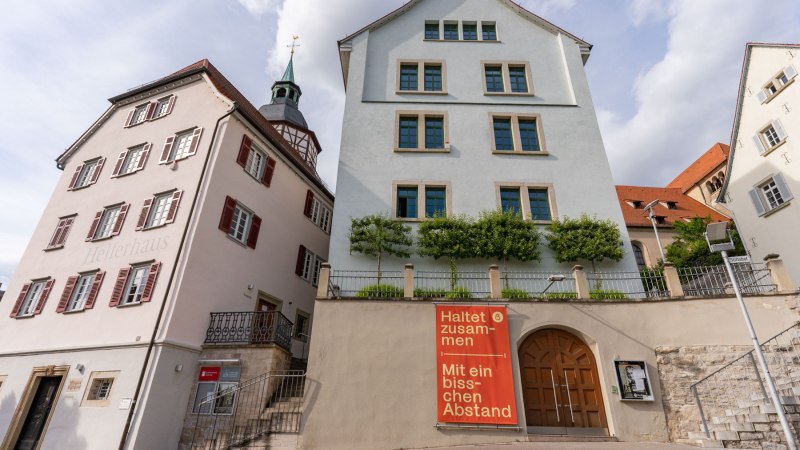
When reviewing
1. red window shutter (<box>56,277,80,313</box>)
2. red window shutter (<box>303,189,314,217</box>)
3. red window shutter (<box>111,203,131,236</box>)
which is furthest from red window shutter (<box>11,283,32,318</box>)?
red window shutter (<box>303,189,314,217</box>)

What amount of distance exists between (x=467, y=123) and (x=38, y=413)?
19.2 metres

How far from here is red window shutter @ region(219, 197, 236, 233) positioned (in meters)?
15.8

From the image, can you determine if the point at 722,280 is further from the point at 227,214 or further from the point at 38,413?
the point at 38,413

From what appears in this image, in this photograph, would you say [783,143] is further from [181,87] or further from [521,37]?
[181,87]

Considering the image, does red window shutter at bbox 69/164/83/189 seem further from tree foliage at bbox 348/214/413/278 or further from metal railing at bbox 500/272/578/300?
metal railing at bbox 500/272/578/300

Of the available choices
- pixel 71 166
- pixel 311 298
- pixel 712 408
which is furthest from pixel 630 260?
pixel 71 166

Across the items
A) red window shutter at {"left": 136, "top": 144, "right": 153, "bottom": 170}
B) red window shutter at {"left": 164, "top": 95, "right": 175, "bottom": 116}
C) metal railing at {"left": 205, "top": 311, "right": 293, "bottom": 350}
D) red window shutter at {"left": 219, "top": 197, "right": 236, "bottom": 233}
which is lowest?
metal railing at {"left": 205, "top": 311, "right": 293, "bottom": 350}

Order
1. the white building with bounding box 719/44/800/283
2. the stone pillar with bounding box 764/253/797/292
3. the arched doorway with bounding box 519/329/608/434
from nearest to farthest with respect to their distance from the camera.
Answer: the arched doorway with bounding box 519/329/608/434
the stone pillar with bounding box 764/253/797/292
the white building with bounding box 719/44/800/283

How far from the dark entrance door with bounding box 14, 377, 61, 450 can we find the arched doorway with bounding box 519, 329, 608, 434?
15.1 meters

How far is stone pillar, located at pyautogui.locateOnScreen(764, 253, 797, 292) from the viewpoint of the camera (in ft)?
37.8

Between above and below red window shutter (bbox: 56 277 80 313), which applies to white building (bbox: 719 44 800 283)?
above

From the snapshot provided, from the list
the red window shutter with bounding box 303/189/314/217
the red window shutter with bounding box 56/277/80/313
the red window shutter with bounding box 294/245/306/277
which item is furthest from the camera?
the red window shutter with bounding box 303/189/314/217

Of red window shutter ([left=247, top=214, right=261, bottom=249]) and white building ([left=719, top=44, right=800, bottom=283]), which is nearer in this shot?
red window shutter ([left=247, top=214, right=261, bottom=249])

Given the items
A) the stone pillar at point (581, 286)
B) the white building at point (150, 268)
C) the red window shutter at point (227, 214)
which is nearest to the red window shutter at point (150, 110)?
the white building at point (150, 268)
